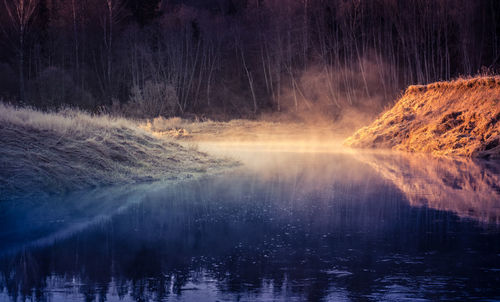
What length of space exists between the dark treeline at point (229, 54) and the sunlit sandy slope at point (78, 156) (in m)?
32.6

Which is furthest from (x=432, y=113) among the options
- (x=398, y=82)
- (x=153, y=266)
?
(x=398, y=82)

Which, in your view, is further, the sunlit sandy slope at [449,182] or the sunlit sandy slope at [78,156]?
the sunlit sandy slope at [78,156]

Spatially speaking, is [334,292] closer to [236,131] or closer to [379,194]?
[379,194]

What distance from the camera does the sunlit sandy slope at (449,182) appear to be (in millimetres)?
10727

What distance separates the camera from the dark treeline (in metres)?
51.1

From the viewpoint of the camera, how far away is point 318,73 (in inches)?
2269

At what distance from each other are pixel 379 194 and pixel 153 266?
23.4ft

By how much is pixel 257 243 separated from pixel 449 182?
8.30 m

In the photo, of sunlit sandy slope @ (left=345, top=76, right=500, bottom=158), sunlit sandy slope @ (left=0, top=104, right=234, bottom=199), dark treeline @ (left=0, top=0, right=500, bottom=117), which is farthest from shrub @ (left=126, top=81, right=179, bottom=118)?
sunlit sandy slope @ (left=0, top=104, right=234, bottom=199)

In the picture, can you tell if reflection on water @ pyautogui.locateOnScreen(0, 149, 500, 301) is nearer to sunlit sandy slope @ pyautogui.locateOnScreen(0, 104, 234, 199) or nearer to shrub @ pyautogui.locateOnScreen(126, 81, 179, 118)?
sunlit sandy slope @ pyautogui.locateOnScreen(0, 104, 234, 199)

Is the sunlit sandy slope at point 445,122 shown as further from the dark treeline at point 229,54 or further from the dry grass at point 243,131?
the dark treeline at point 229,54

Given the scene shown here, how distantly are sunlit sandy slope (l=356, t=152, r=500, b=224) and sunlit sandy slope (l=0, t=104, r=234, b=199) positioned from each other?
6114 mm

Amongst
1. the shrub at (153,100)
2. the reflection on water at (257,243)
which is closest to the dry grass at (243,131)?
the shrub at (153,100)

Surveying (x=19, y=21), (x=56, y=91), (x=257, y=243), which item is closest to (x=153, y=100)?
(x=56, y=91)
